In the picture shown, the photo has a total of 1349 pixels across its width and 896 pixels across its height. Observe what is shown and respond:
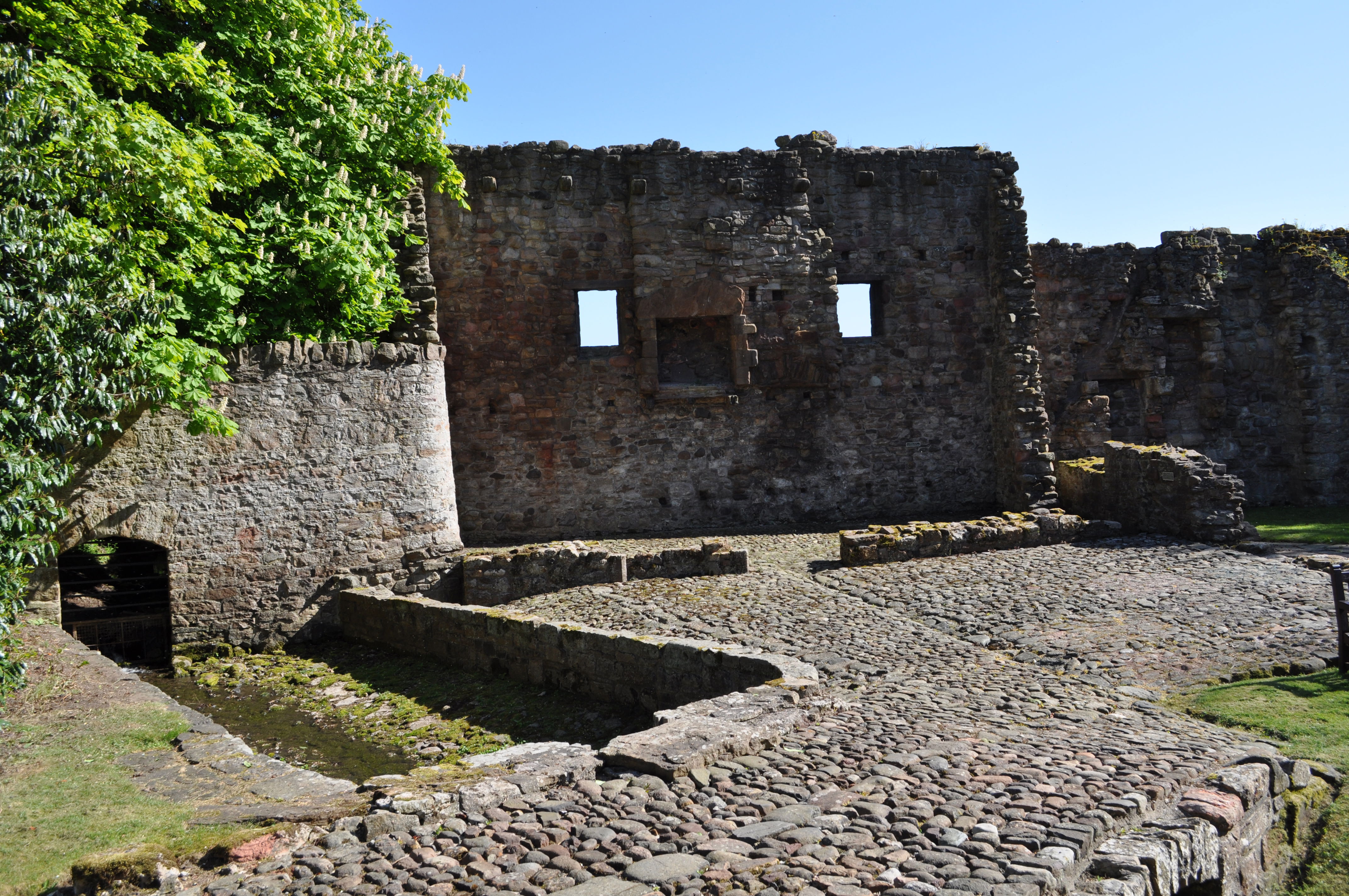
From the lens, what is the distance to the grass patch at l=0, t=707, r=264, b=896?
4.14 metres

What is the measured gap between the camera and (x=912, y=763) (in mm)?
4977

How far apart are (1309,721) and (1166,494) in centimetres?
802

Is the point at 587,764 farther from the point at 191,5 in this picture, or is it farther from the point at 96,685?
the point at 191,5

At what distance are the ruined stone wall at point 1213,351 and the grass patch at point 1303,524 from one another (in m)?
1.02

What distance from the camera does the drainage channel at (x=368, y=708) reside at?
716 centimetres

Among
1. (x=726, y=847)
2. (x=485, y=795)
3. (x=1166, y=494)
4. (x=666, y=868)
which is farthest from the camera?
(x=1166, y=494)

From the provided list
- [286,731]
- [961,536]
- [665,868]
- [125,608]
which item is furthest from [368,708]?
[961,536]

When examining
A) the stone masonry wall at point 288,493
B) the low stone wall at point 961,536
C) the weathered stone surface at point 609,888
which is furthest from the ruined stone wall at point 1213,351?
the weathered stone surface at point 609,888

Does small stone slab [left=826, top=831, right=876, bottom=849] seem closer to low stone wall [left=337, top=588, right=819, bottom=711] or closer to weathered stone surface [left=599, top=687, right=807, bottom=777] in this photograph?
weathered stone surface [left=599, top=687, right=807, bottom=777]

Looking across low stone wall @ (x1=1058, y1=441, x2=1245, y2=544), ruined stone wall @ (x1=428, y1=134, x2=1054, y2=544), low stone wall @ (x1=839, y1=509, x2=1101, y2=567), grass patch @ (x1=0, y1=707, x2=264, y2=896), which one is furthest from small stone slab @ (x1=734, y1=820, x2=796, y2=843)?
ruined stone wall @ (x1=428, y1=134, x2=1054, y2=544)

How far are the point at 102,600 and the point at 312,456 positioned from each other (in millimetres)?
2639

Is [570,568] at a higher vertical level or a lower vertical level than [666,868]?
higher

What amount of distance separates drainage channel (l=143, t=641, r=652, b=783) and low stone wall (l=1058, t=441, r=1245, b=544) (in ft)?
30.4

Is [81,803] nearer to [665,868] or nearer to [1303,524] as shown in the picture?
[665,868]
